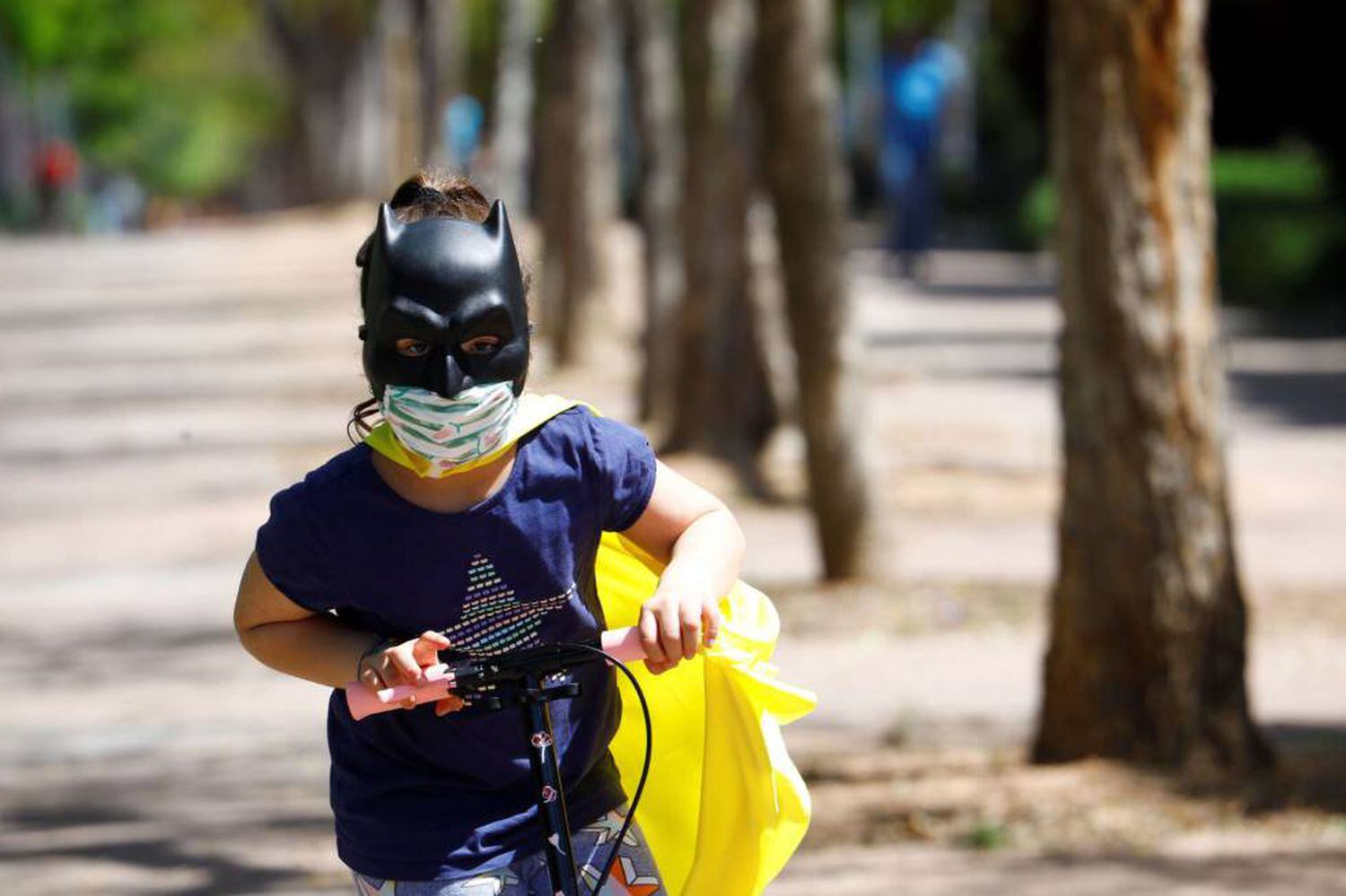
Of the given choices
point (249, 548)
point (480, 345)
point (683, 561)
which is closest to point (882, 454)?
point (249, 548)

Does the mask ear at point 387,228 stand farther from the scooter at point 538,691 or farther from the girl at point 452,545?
the scooter at point 538,691

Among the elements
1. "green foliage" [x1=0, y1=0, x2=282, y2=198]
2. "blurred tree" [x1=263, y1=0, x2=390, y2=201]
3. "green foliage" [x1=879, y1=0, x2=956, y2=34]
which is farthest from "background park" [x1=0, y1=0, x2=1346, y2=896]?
"green foliage" [x1=0, y1=0, x2=282, y2=198]

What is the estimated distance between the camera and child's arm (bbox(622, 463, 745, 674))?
2.95 m

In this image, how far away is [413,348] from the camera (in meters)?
3.03

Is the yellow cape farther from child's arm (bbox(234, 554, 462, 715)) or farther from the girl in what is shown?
child's arm (bbox(234, 554, 462, 715))

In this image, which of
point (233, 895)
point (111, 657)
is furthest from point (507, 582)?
point (111, 657)

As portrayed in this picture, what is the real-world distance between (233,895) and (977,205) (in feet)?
119

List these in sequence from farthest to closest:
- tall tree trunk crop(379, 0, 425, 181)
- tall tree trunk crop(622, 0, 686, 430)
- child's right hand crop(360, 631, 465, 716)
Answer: tall tree trunk crop(379, 0, 425, 181)
tall tree trunk crop(622, 0, 686, 430)
child's right hand crop(360, 631, 465, 716)

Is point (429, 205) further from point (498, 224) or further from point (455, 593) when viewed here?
point (455, 593)

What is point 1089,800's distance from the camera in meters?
6.57

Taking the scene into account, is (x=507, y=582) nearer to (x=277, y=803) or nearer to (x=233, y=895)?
(x=233, y=895)

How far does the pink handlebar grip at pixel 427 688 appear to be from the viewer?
9.63ft

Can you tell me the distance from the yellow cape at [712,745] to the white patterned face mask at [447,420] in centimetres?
13

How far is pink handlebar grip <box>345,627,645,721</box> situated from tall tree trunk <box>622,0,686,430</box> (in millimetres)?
11105
